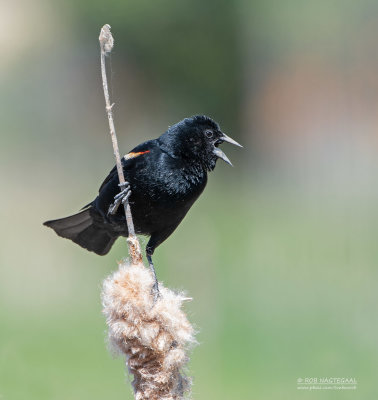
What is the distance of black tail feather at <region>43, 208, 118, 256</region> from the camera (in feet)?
8.79

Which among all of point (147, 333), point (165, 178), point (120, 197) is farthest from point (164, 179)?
point (147, 333)

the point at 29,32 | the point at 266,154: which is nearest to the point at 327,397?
the point at 29,32

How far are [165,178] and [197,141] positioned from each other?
0.20m

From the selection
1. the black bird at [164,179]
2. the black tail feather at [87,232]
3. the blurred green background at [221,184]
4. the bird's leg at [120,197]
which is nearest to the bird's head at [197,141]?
the black bird at [164,179]

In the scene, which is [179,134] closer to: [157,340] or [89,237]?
[89,237]

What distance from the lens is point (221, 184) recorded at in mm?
8188

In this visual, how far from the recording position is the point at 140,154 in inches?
92.0

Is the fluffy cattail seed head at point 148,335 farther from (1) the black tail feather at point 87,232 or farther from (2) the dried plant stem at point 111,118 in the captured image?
(1) the black tail feather at point 87,232

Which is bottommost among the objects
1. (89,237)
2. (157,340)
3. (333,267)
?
(157,340)

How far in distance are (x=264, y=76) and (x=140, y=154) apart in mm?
6320

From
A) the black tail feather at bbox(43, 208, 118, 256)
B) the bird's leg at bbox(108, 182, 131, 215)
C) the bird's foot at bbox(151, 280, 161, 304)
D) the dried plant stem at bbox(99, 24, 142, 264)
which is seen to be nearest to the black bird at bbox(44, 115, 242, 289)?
the bird's leg at bbox(108, 182, 131, 215)

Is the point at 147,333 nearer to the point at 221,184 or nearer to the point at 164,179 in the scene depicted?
the point at 164,179

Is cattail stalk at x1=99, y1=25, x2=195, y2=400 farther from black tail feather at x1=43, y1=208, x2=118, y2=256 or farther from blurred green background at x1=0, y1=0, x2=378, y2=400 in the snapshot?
blurred green background at x1=0, y1=0, x2=378, y2=400

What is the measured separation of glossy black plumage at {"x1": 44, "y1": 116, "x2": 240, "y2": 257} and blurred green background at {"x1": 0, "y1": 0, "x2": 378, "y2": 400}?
0.83 m
